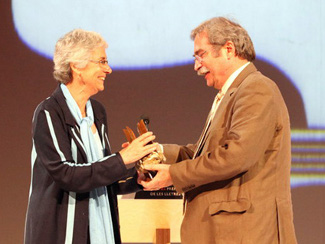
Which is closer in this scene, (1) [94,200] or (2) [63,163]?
(2) [63,163]

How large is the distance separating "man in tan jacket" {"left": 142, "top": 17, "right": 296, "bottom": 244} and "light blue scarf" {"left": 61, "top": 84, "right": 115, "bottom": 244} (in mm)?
282

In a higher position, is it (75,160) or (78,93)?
(78,93)

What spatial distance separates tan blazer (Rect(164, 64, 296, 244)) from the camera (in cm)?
193

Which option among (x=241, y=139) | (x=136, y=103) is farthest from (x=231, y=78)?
(x=136, y=103)

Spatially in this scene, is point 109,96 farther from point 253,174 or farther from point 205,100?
point 253,174

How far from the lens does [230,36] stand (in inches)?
86.0

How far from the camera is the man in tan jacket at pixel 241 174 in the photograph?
1.94 meters

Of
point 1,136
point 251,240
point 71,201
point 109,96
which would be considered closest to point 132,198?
point 71,201

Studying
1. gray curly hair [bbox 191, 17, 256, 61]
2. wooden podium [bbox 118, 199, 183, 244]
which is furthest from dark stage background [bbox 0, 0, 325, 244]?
gray curly hair [bbox 191, 17, 256, 61]

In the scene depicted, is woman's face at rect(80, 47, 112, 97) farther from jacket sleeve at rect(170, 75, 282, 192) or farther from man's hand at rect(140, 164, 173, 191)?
jacket sleeve at rect(170, 75, 282, 192)

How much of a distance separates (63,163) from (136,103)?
6.08 feet

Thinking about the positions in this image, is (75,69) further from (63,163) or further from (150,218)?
(150,218)

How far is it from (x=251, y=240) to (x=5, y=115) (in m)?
2.50

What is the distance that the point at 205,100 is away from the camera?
3.89 metres
